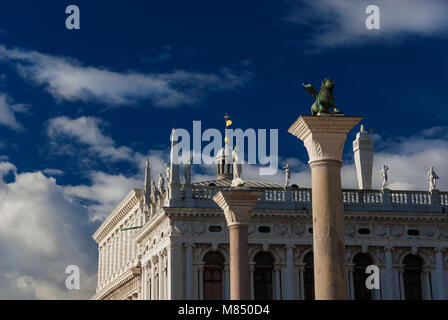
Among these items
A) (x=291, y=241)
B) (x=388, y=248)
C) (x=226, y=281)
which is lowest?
A: (x=226, y=281)

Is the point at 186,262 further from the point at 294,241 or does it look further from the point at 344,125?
the point at 344,125

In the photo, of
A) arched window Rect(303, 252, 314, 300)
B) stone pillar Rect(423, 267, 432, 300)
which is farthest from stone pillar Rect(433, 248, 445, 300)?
arched window Rect(303, 252, 314, 300)

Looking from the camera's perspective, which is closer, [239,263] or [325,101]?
[325,101]

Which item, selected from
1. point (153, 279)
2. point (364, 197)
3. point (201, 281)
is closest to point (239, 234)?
point (201, 281)

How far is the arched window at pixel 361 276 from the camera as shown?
165 feet

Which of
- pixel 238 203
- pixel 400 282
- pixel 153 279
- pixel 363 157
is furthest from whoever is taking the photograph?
pixel 363 157

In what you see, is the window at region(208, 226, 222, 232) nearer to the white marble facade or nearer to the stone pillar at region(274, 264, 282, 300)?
the white marble facade

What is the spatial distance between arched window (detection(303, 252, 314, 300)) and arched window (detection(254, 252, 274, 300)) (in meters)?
1.99

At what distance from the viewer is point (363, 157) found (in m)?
57.3

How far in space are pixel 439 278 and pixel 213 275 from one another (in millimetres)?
13551

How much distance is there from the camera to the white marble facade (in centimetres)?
4903

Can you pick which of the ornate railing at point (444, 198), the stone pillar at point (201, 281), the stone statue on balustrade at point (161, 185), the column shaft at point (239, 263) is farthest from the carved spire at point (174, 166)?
the column shaft at point (239, 263)

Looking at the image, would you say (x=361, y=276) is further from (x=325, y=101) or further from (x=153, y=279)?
(x=325, y=101)
